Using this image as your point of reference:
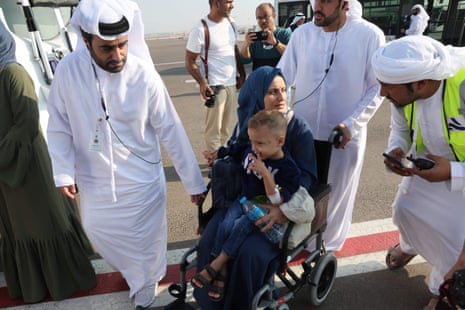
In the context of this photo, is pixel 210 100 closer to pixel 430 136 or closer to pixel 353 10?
pixel 353 10

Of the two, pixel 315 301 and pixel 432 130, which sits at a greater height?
pixel 432 130

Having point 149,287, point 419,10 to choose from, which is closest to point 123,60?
point 149,287

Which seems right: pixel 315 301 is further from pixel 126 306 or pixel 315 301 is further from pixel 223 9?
pixel 223 9

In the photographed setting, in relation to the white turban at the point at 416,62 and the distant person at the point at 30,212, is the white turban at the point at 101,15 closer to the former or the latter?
the distant person at the point at 30,212

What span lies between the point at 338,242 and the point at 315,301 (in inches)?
27.9

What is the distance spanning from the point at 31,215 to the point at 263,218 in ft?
5.28

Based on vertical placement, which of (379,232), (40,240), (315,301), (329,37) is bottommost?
(379,232)

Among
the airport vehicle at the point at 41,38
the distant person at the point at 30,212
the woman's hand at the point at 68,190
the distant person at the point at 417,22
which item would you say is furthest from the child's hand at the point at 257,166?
the distant person at the point at 417,22

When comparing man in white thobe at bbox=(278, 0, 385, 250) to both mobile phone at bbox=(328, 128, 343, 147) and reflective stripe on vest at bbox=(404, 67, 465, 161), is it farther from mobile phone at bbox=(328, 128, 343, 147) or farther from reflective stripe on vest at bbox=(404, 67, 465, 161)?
reflective stripe on vest at bbox=(404, 67, 465, 161)

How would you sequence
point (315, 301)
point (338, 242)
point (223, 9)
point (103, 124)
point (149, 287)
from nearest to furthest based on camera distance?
point (103, 124) → point (315, 301) → point (149, 287) → point (338, 242) → point (223, 9)

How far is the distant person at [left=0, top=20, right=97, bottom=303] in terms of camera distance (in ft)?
7.27

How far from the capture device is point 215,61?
435 centimetres

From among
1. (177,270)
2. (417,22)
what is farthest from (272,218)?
(417,22)

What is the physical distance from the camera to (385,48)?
1.98 m
